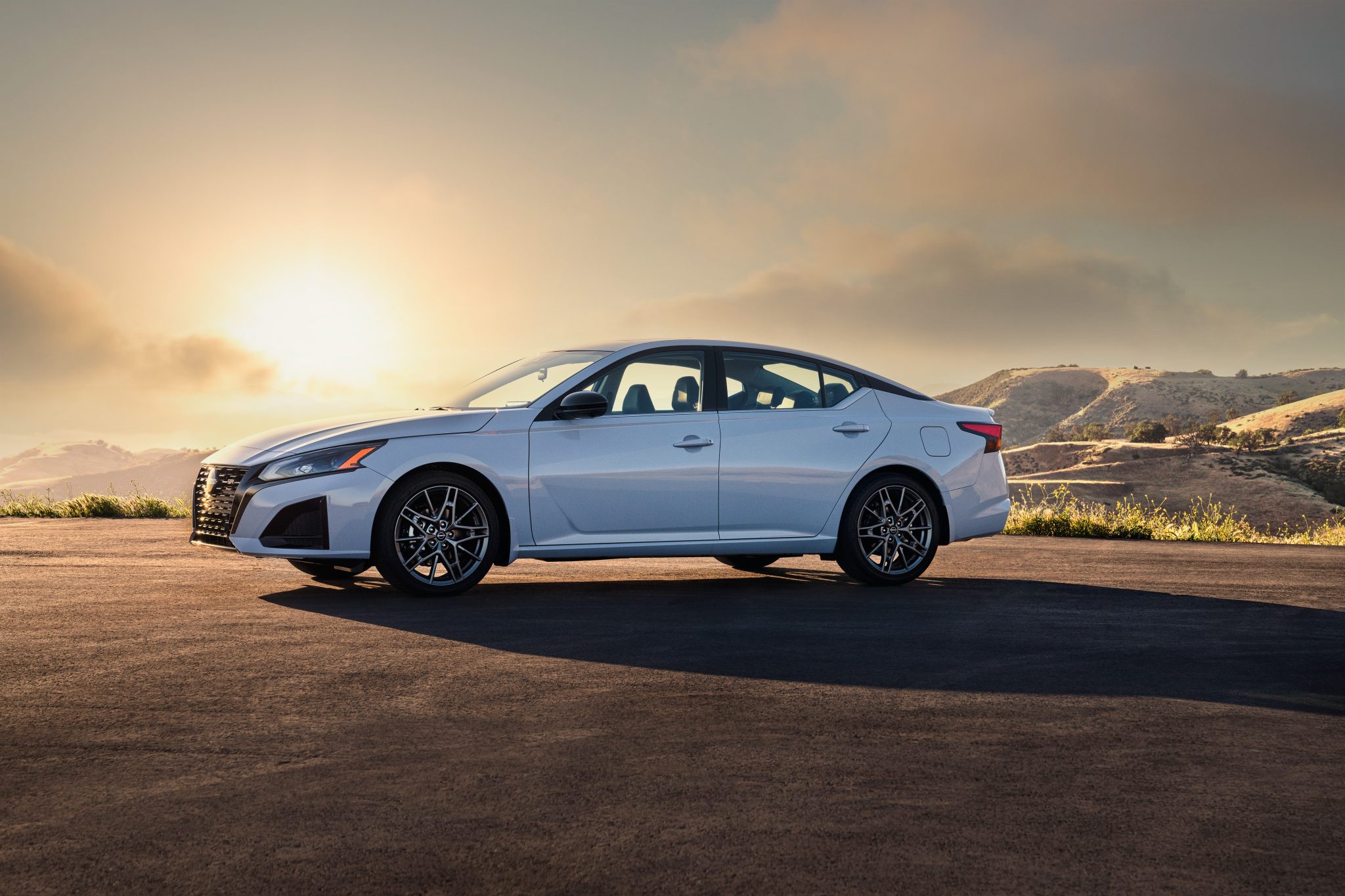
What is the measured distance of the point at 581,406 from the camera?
8.52 metres

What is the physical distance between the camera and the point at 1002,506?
1005cm

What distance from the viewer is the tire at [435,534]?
324 inches

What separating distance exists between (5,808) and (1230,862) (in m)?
3.43

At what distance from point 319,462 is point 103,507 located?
1198cm

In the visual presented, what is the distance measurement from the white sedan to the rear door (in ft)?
0.04

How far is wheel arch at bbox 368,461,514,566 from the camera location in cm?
833

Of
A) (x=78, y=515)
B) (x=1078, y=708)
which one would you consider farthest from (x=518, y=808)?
(x=78, y=515)

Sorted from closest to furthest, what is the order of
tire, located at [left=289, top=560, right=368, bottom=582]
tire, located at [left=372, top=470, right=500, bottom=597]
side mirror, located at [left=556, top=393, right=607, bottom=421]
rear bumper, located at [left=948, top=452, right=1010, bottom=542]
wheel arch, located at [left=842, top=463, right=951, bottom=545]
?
tire, located at [left=372, top=470, right=500, bottom=597] < side mirror, located at [left=556, top=393, right=607, bottom=421] < tire, located at [left=289, top=560, right=368, bottom=582] < wheel arch, located at [left=842, top=463, right=951, bottom=545] < rear bumper, located at [left=948, top=452, right=1010, bottom=542]

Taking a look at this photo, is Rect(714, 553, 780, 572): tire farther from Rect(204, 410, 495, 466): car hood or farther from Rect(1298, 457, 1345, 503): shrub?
Rect(1298, 457, 1345, 503): shrub

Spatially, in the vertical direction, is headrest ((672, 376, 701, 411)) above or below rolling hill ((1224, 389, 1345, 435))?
below

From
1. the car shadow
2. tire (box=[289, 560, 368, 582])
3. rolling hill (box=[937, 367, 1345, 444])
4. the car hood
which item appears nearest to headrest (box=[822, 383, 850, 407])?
the car shadow

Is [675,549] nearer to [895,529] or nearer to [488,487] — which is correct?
[488,487]

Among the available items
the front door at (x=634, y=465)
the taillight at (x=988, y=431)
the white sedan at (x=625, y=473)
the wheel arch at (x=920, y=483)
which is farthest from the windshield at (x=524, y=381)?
the taillight at (x=988, y=431)

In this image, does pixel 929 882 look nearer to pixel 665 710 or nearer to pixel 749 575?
pixel 665 710
